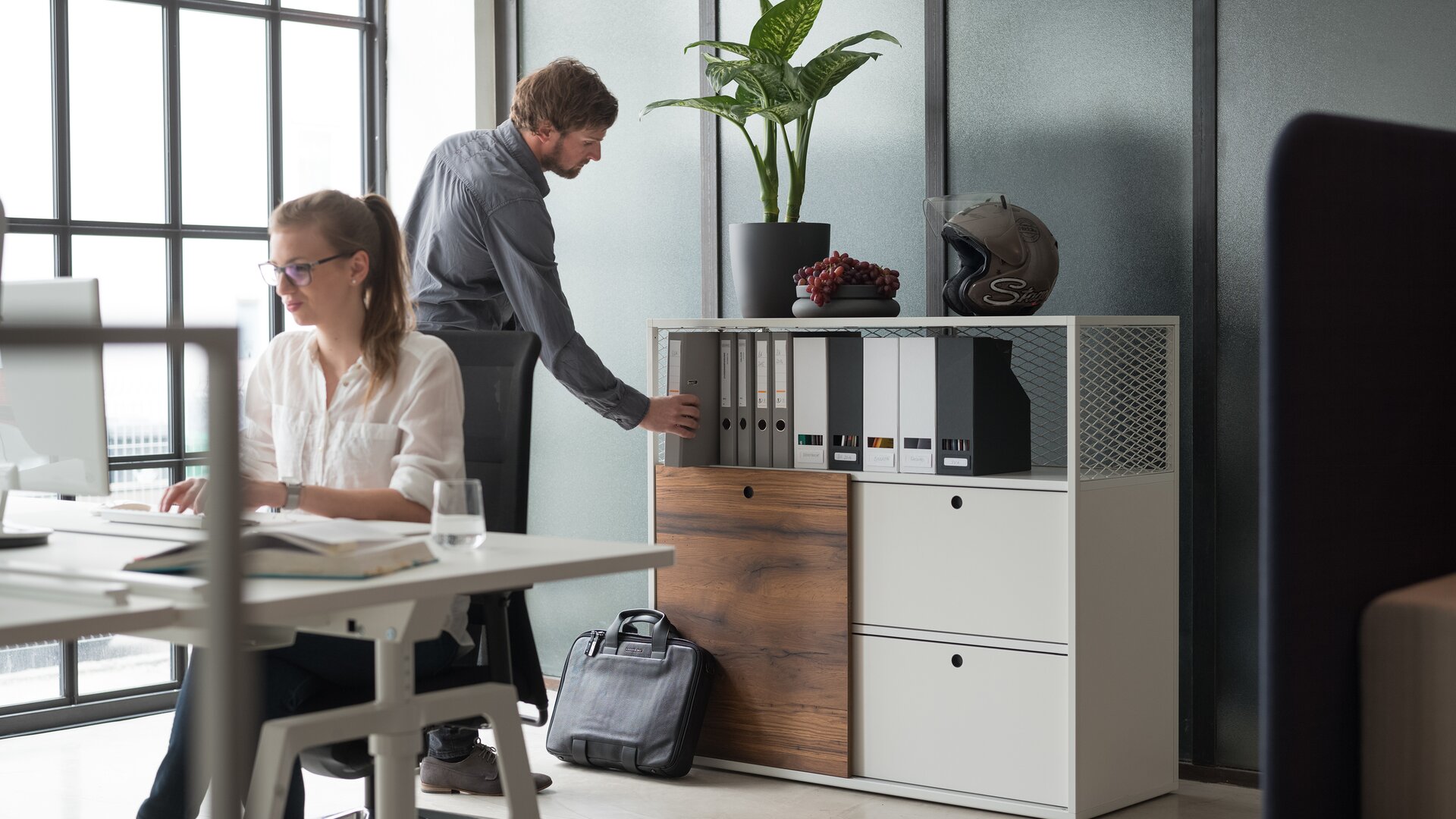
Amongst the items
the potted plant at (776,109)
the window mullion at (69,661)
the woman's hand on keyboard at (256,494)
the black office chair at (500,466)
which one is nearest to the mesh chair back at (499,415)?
the black office chair at (500,466)

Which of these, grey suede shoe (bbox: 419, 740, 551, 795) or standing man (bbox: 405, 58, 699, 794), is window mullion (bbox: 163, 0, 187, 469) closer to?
standing man (bbox: 405, 58, 699, 794)

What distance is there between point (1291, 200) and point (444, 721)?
1.15m

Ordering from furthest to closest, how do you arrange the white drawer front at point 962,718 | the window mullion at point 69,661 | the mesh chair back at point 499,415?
the white drawer front at point 962,718
the mesh chair back at point 499,415
the window mullion at point 69,661

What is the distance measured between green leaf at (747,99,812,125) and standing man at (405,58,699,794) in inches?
14.3

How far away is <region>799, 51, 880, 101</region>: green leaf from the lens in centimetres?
318

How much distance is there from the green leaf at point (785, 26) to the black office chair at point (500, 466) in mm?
1216

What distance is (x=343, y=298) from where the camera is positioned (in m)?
2.28

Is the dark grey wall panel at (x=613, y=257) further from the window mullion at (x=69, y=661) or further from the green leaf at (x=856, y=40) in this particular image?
the window mullion at (x=69, y=661)

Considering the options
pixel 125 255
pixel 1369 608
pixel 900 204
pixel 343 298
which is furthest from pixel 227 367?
pixel 125 255

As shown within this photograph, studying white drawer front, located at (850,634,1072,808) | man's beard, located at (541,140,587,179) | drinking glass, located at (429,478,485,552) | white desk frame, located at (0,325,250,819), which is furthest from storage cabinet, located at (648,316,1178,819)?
white desk frame, located at (0,325,250,819)

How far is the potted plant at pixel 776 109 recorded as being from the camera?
320 centimetres

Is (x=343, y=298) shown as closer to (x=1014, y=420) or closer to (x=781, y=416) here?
(x=781, y=416)

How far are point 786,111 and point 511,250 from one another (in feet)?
2.40

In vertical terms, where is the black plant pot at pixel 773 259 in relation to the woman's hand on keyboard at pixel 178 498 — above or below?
above
